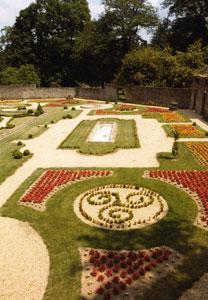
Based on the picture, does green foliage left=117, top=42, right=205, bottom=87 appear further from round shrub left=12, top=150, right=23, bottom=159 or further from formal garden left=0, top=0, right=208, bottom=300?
round shrub left=12, top=150, right=23, bottom=159

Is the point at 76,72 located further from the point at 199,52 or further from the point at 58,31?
the point at 199,52

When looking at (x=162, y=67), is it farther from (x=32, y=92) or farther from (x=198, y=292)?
(x=198, y=292)

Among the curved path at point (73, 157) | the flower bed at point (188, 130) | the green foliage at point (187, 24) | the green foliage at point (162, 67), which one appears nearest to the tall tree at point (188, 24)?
the green foliage at point (187, 24)

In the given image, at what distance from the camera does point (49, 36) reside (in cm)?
8431

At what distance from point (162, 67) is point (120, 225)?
161 ft

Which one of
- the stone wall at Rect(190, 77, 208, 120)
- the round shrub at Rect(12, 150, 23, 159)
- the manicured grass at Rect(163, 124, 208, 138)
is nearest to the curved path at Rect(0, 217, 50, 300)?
the round shrub at Rect(12, 150, 23, 159)

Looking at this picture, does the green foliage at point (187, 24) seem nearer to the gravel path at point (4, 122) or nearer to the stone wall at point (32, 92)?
the stone wall at point (32, 92)

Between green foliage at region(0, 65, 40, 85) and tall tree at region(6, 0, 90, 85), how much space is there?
475 centimetres

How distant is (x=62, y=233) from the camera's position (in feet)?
45.4

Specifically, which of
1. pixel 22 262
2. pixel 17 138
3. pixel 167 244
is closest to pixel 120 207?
pixel 167 244

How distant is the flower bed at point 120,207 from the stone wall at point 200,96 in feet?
86.1

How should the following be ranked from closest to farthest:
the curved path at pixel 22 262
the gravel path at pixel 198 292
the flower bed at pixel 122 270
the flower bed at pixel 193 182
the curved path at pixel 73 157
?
1. the gravel path at pixel 198 292
2. the flower bed at pixel 122 270
3. the curved path at pixel 22 262
4. the flower bed at pixel 193 182
5. the curved path at pixel 73 157

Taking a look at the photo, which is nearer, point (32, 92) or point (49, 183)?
point (49, 183)

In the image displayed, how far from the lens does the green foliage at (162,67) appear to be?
5581 cm
